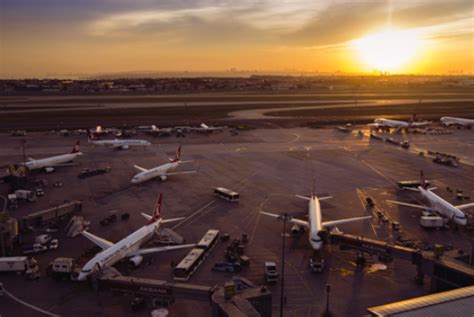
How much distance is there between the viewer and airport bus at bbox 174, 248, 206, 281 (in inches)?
1709

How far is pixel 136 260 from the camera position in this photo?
1849 inches

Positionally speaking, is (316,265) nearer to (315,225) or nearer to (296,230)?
(315,225)

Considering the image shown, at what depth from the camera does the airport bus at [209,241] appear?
163 feet

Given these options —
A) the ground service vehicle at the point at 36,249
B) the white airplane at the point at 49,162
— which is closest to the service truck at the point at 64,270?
the ground service vehicle at the point at 36,249

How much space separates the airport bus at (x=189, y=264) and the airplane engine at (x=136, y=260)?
15.3ft

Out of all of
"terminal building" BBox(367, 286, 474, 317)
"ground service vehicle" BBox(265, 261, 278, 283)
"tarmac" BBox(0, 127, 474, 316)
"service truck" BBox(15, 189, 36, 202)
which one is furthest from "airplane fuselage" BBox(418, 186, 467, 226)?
"service truck" BBox(15, 189, 36, 202)

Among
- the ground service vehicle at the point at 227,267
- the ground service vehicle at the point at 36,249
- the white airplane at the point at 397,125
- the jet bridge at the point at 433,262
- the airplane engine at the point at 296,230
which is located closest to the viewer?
the jet bridge at the point at 433,262

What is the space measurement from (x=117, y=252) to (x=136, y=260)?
8.55ft

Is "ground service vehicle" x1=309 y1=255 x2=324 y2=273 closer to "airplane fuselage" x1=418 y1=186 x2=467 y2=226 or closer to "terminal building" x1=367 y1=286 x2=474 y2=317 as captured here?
"terminal building" x1=367 y1=286 x2=474 y2=317

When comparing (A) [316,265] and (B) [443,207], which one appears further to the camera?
(B) [443,207]

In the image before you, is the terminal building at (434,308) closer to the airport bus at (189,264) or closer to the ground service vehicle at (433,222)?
the airport bus at (189,264)

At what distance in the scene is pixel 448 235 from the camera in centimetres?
5569

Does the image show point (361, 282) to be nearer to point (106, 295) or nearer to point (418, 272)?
point (418, 272)

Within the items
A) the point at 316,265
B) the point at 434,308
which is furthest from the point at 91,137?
the point at 434,308
